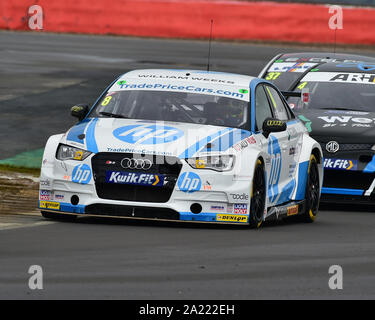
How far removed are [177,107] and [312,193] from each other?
1.90m

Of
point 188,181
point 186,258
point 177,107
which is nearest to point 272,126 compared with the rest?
point 177,107

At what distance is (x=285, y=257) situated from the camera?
9547 millimetres

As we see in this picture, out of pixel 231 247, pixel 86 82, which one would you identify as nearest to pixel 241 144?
pixel 231 247

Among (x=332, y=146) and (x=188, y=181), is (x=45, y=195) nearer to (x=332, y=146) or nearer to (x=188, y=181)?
(x=188, y=181)

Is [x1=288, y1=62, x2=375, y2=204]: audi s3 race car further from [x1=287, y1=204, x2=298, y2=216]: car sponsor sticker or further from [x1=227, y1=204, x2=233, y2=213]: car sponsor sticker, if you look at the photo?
[x1=227, y1=204, x2=233, y2=213]: car sponsor sticker

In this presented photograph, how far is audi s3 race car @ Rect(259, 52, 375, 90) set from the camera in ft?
54.6

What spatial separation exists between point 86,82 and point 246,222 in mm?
15767

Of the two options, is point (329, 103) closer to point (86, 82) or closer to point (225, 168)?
point (225, 168)

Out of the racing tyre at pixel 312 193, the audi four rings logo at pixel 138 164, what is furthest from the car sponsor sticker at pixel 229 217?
the racing tyre at pixel 312 193

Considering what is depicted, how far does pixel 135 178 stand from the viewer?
1110 cm

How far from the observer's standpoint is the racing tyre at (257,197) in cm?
1138

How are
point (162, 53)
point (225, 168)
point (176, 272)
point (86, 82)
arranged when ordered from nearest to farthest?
point (176, 272) → point (225, 168) → point (86, 82) → point (162, 53)

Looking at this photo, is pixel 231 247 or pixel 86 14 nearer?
pixel 231 247

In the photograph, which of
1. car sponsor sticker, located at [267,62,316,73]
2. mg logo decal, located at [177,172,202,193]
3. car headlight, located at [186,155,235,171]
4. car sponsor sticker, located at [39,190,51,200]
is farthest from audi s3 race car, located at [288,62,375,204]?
car sponsor sticker, located at [39,190,51,200]
